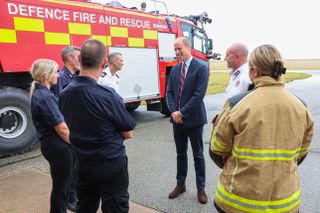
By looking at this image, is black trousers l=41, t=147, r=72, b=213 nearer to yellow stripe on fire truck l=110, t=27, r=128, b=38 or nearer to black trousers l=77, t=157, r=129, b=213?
black trousers l=77, t=157, r=129, b=213

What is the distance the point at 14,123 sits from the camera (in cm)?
559

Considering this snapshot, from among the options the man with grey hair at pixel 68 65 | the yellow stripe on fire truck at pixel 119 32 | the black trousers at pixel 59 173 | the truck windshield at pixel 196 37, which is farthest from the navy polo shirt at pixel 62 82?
the truck windshield at pixel 196 37

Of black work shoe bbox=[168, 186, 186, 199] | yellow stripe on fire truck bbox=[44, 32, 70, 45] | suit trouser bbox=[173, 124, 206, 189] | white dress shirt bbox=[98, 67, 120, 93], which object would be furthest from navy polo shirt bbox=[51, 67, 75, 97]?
yellow stripe on fire truck bbox=[44, 32, 70, 45]

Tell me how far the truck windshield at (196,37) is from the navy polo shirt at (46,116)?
22.7ft

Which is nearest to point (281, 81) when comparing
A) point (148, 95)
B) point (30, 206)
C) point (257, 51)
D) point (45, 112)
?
point (257, 51)

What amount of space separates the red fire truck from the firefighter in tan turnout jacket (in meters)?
4.70

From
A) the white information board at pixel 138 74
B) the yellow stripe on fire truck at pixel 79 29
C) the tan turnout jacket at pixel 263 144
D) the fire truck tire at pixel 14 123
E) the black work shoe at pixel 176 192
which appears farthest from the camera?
the white information board at pixel 138 74

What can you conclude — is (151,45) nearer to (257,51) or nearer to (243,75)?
(243,75)

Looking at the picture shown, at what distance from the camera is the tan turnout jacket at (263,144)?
1.69 metres

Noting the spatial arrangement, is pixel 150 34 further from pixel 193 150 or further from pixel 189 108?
pixel 193 150

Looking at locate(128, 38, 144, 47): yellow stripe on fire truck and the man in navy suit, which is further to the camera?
locate(128, 38, 144, 47): yellow stripe on fire truck

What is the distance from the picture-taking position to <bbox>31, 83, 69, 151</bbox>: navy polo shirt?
8.59 ft

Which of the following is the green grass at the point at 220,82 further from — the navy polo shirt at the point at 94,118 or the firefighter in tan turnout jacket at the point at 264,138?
the firefighter in tan turnout jacket at the point at 264,138

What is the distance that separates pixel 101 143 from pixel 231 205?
0.92 meters
